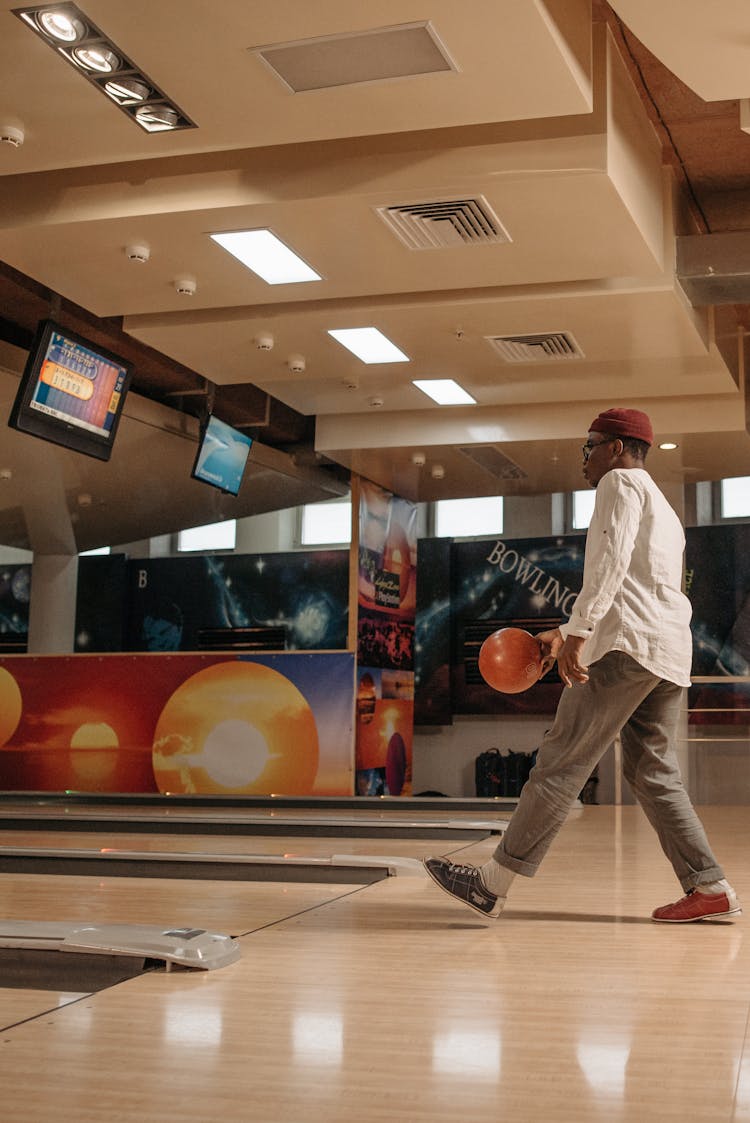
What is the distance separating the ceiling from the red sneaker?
2.90 metres

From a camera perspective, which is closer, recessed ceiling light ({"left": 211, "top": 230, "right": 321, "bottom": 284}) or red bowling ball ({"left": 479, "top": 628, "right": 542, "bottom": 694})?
red bowling ball ({"left": 479, "top": 628, "right": 542, "bottom": 694})

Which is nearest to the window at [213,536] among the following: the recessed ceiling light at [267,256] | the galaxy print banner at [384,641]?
the galaxy print banner at [384,641]

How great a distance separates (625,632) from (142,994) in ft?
5.67

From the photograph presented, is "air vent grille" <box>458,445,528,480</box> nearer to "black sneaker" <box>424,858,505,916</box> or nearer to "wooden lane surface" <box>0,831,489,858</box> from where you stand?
"wooden lane surface" <box>0,831,489,858</box>

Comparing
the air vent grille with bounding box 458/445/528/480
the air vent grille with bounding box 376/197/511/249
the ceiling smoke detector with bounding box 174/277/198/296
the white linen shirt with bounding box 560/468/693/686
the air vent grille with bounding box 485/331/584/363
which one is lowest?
the white linen shirt with bounding box 560/468/693/686

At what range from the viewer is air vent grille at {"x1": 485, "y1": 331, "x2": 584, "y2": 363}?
725cm

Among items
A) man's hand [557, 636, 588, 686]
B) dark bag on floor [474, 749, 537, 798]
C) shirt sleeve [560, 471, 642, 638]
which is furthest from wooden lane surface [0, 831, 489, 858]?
dark bag on floor [474, 749, 537, 798]

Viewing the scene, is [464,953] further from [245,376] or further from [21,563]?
[21,563]

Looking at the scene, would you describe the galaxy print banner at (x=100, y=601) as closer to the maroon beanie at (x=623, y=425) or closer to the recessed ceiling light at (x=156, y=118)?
the recessed ceiling light at (x=156, y=118)

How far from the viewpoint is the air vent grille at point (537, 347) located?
7.25m

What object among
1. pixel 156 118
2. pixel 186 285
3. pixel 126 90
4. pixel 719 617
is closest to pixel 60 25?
pixel 126 90

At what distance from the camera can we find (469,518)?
1502 cm

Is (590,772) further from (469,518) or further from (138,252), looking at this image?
(469,518)

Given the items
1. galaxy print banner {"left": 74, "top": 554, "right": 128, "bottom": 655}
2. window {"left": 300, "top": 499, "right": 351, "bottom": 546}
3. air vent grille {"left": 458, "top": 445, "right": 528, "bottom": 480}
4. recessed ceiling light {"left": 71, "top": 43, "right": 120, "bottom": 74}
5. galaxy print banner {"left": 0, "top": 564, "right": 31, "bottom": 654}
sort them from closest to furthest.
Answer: recessed ceiling light {"left": 71, "top": 43, "right": 120, "bottom": 74}, air vent grille {"left": 458, "top": 445, "right": 528, "bottom": 480}, window {"left": 300, "top": 499, "right": 351, "bottom": 546}, galaxy print banner {"left": 74, "top": 554, "right": 128, "bottom": 655}, galaxy print banner {"left": 0, "top": 564, "right": 31, "bottom": 654}
